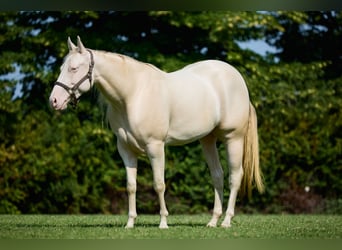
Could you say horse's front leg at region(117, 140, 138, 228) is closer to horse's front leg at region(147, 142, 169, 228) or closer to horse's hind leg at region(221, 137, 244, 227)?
horse's front leg at region(147, 142, 169, 228)

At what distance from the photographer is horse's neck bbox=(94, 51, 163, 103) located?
25.0 ft

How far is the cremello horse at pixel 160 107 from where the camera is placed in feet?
24.6

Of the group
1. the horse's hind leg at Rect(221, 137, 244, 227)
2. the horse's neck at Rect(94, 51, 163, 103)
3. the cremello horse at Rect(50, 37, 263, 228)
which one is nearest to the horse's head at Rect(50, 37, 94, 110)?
the cremello horse at Rect(50, 37, 263, 228)

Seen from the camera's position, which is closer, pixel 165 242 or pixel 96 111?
pixel 165 242

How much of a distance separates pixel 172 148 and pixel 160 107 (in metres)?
6.67

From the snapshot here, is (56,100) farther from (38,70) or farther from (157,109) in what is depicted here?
(38,70)

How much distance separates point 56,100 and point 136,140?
0.98 m

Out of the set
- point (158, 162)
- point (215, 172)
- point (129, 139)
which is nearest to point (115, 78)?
point (129, 139)

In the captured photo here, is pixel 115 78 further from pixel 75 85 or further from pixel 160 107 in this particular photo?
pixel 160 107

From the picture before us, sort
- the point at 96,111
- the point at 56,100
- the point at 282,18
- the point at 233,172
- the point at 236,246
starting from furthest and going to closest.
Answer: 1. the point at 282,18
2. the point at 96,111
3. the point at 233,172
4. the point at 56,100
5. the point at 236,246

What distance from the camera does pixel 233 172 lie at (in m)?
8.52

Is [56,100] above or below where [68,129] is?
above

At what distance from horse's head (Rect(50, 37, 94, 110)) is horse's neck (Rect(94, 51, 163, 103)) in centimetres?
14

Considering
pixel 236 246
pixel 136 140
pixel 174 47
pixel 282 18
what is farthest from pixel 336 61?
pixel 236 246
